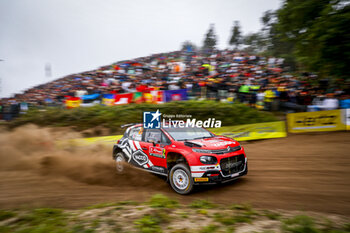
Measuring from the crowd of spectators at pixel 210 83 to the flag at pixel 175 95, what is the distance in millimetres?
503

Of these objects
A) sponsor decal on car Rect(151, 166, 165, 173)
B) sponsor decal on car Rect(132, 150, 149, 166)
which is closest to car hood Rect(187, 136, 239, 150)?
sponsor decal on car Rect(151, 166, 165, 173)

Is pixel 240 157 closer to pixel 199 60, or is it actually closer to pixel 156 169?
pixel 156 169

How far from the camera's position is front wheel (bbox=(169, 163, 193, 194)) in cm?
568

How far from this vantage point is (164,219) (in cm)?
411

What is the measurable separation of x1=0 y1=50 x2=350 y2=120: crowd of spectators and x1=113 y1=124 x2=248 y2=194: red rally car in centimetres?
933

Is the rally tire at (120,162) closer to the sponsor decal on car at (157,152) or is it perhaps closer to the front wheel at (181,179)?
the sponsor decal on car at (157,152)

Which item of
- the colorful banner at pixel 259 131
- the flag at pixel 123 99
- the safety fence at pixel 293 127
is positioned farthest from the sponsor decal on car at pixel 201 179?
the flag at pixel 123 99

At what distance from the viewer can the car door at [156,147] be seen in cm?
637

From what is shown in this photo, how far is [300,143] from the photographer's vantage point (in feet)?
34.2

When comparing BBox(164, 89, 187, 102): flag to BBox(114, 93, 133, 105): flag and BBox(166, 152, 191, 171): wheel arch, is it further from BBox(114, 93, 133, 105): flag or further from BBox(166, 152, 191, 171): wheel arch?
BBox(166, 152, 191, 171): wheel arch

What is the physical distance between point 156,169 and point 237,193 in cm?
211

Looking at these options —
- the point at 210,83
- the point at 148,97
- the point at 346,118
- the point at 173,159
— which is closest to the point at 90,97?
the point at 148,97

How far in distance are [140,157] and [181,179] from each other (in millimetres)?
1645

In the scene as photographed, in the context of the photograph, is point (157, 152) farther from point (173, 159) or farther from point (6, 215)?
point (6, 215)
